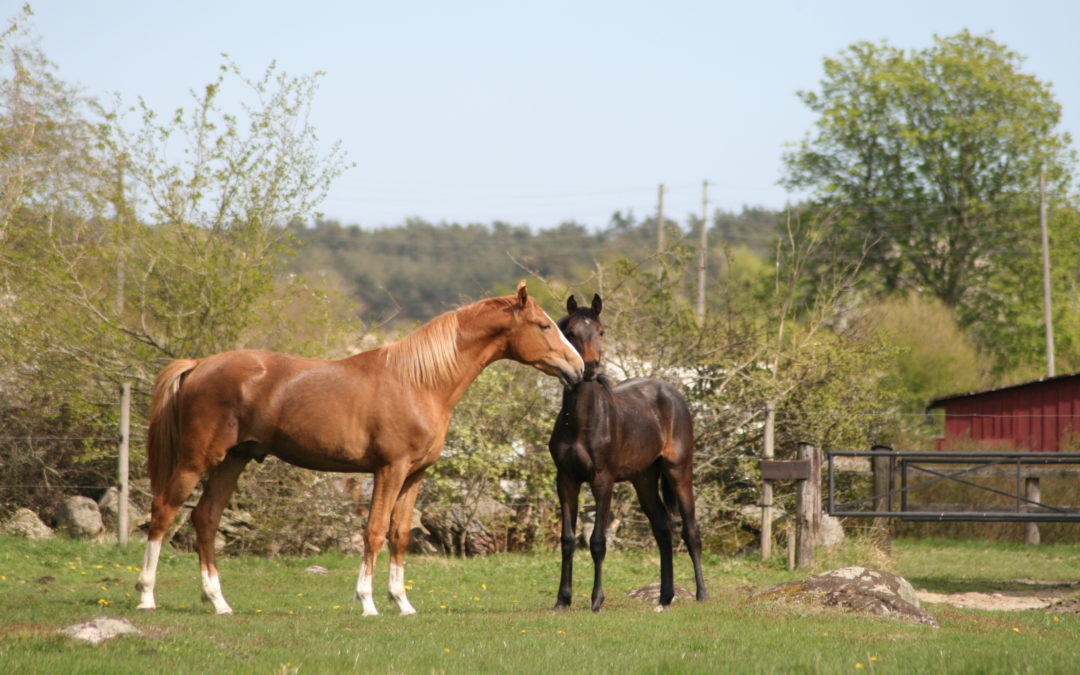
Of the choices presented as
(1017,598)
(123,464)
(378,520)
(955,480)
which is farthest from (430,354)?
(955,480)

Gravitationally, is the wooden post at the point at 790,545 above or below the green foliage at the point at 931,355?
below

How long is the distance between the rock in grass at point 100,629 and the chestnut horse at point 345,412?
5.81ft

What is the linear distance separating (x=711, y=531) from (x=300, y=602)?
623 centimetres

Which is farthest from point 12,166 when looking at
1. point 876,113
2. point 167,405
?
point 876,113

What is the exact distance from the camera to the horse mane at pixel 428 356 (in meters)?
8.16

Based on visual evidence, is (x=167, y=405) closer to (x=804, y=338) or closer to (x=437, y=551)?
(x=437, y=551)

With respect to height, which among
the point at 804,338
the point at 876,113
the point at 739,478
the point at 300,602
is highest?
the point at 876,113

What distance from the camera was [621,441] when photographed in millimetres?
8844

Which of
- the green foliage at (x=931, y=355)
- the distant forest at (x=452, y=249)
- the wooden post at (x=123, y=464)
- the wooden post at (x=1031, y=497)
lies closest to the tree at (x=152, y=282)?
the wooden post at (x=123, y=464)

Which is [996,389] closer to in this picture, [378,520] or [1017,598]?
[1017,598]

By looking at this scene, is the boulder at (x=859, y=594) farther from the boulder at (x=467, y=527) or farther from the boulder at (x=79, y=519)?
the boulder at (x=79, y=519)

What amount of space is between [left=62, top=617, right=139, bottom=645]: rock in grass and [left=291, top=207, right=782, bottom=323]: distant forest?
83.7m

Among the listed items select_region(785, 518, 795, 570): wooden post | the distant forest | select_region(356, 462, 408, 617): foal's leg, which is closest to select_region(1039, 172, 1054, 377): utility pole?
select_region(785, 518, 795, 570): wooden post

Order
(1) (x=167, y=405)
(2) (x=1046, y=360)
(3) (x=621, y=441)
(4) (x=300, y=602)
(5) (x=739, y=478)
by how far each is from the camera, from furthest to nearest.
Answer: (2) (x=1046, y=360)
(5) (x=739, y=478)
(4) (x=300, y=602)
(3) (x=621, y=441)
(1) (x=167, y=405)
